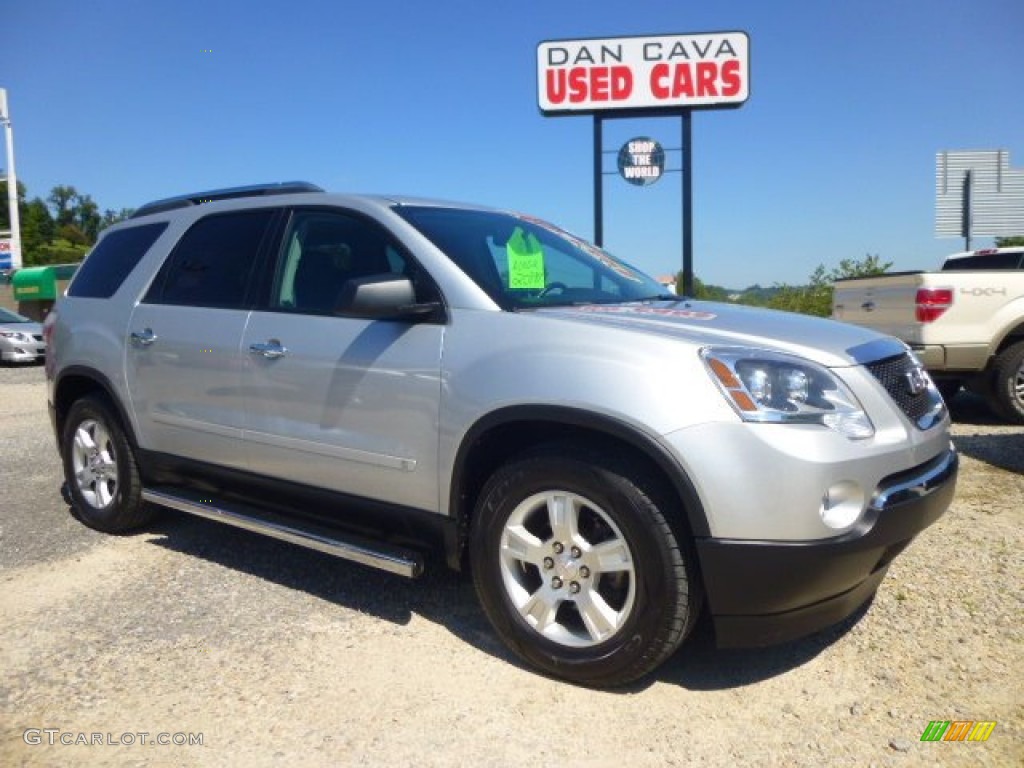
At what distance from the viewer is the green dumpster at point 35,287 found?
28.8 metres

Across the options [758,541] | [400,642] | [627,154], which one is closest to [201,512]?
[400,642]

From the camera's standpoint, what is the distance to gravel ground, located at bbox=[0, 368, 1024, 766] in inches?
96.3

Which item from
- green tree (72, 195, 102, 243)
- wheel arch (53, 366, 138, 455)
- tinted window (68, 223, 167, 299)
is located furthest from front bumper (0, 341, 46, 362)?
Result: green tree (72, 195, 102, 243)

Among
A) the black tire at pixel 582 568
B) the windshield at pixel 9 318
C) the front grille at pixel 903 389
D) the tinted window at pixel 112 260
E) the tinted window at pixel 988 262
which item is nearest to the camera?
the black tire at pixel 582 568

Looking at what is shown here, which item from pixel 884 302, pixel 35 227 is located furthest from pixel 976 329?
pixel 35 227

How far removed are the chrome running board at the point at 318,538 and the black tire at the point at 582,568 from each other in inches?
11.4

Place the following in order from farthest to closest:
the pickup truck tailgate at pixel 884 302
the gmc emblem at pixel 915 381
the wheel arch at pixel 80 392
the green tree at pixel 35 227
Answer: the green tree at pixel 35 227
the pickup truck tailgate at pixel 884 302
the wheel arch at pixel 80 392
the gmc emblem at pixel 915 381

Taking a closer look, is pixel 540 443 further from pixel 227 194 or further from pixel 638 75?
pixel 638 75

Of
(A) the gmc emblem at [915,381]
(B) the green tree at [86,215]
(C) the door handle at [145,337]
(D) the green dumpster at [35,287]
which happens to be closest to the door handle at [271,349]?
(C) the door handle at [145,337]

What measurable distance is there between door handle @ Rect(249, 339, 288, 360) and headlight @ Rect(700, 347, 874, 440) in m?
1.87

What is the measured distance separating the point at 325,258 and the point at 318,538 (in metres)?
1.25

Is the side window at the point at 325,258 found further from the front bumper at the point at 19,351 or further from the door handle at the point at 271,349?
the front bumper at the point at 19,351

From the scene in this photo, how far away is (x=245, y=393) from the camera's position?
143 inches

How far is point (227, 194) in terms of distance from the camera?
4.35m
